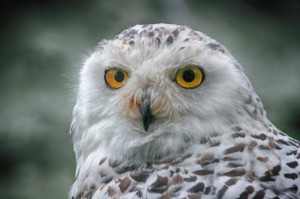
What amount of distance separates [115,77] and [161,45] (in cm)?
25

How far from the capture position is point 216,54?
292 cm

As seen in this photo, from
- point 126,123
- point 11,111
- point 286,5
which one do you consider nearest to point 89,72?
point 126,123

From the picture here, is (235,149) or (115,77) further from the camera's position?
(115,77)

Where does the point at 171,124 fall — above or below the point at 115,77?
below

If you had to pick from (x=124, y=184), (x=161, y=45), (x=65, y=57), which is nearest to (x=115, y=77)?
(x=161, y=45)

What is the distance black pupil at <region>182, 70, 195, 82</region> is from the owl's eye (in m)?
0.27

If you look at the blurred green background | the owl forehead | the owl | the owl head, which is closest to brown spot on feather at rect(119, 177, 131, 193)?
the owl

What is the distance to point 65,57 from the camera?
5.19 meters

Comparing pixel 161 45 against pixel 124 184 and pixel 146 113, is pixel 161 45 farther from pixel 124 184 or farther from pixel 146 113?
pixel 124 184

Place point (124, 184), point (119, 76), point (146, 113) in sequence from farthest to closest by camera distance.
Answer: point (119, 76), point (146, 113), point (124, 184)

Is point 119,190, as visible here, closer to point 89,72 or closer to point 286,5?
point 89,72

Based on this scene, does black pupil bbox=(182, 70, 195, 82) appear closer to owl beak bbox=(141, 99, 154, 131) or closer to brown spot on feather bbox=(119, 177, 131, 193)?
owl beak bbox=(141, 99, 154, 131)

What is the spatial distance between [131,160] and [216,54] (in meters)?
0.59

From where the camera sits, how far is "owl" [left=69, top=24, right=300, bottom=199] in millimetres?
2643
